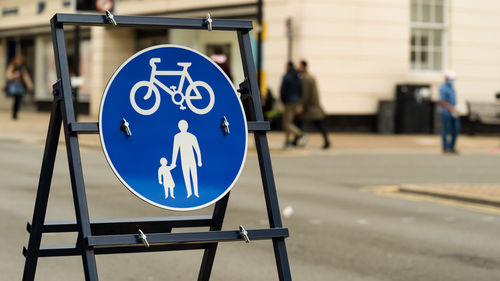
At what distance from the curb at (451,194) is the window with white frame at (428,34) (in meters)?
16.7

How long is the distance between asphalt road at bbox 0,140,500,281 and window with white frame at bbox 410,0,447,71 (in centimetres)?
1288

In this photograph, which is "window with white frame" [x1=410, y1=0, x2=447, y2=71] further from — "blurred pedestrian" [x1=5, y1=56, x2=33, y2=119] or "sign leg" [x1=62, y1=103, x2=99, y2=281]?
"sign leg" [x1=62, y1=103, x2=99, y2=281]

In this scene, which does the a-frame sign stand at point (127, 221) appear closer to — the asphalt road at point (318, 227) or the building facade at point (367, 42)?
the asphalt road at point (318, 227)

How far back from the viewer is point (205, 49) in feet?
105

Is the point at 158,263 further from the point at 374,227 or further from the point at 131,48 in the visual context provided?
the point at 131,48

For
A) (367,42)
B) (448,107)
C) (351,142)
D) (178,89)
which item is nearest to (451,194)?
(178,89)

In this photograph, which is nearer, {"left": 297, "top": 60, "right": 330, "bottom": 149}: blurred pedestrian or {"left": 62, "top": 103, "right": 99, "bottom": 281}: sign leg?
{"left": 62, "top": 103, "right": 99, "bottom": 281}: sign leg

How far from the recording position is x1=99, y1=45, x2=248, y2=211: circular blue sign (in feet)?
14.1

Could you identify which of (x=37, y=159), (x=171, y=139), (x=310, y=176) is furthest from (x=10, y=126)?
(x=171, y=139)

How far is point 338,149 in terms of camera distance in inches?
835

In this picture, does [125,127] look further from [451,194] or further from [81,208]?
[451,194]

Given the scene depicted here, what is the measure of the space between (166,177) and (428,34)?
83.9ft

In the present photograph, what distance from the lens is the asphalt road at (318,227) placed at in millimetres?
6816

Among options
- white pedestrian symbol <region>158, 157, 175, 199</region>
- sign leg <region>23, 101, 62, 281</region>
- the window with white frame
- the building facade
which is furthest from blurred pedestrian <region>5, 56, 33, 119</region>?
white pedestrian symbol <region>158, 157, 175, 199</region>
